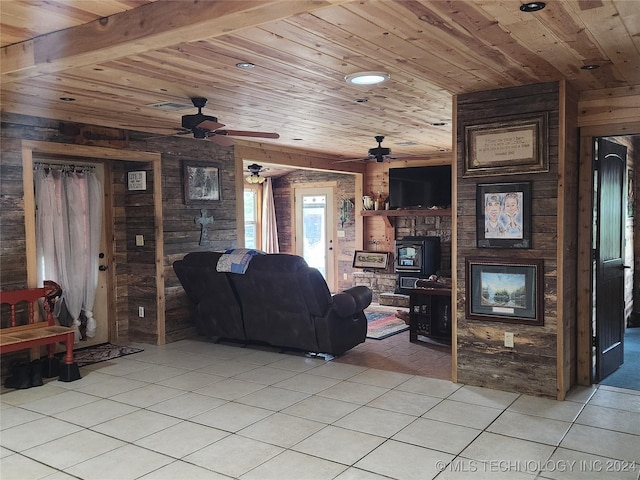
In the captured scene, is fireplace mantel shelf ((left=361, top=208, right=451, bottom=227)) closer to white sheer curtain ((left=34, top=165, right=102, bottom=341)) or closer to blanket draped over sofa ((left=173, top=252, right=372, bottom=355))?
blanket draped over sofa ((left=173, top=252, right=372, bottom=355))

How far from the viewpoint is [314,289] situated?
4953mm

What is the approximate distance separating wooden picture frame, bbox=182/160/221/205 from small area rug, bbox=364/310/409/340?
252 cm

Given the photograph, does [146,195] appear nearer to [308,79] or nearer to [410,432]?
[308,79]

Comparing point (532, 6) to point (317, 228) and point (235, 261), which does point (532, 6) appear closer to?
point (235, 261)

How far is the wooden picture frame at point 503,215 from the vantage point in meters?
4.07

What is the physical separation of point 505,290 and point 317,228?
251 inches

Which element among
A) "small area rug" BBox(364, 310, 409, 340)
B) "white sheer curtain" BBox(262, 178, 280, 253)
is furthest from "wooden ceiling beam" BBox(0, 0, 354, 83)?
"white sheer curtain" BBox(262, 178, 280, 253)

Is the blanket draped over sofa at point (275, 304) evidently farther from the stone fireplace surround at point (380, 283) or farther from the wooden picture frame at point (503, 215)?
the stone fireplace surround at point (380, 283)

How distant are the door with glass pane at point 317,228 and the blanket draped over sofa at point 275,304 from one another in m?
4.49

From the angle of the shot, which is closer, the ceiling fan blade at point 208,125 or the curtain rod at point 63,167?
the ceiling fan blade at point 208,125

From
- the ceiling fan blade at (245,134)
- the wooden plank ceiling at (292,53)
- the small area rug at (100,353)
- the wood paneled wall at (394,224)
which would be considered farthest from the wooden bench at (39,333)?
the wood paneled wall at (394,224)

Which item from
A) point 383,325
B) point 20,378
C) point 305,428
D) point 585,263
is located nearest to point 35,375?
point 20,378

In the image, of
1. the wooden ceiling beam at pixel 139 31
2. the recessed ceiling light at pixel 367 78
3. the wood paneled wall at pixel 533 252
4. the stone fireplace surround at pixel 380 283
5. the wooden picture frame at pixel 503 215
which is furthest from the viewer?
the stone fireplace surround at pixel 380 283

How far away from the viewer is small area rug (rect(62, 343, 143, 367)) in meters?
5.33
